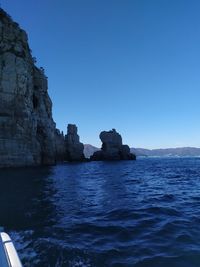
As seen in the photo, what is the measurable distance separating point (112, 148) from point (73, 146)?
836 inches

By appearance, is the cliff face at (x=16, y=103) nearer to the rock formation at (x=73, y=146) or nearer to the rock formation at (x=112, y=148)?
the rock formation at (x=73, y=146)

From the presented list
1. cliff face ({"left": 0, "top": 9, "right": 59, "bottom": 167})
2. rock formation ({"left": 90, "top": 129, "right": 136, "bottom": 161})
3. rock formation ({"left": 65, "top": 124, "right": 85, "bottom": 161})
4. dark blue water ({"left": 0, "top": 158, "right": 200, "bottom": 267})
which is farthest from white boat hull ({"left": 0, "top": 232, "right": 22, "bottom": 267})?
rock formation ({"left": 90, "top": 129, "right": 136, "bottom": 161})

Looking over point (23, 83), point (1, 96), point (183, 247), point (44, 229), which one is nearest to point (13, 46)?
point (23, 83)

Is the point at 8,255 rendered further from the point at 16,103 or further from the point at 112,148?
the point at 112,148

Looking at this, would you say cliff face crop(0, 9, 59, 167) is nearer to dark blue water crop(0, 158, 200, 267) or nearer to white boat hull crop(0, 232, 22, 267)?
dark blue water crop(0, 158, 200, 267)

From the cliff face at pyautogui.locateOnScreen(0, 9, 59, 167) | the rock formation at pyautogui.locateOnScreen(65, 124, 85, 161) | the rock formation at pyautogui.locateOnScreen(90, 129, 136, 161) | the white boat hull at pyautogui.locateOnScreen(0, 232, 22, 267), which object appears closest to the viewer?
the white boat hull at pyautogui.locateOnScreen(0, 232, 22, 267)

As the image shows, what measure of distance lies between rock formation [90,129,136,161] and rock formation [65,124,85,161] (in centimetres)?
1441

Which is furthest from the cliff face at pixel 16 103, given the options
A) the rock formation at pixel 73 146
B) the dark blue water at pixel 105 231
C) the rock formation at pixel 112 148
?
the rock formation at pixel 112 148

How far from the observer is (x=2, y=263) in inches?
165

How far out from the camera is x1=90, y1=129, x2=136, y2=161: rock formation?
120688 millimetres

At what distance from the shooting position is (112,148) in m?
122

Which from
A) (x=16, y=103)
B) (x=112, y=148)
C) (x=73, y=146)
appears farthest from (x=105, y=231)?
(x=112, y=148)

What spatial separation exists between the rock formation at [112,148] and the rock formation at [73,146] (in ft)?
47.3

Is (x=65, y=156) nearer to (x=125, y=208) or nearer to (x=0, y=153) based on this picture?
(x=0, y=153)
